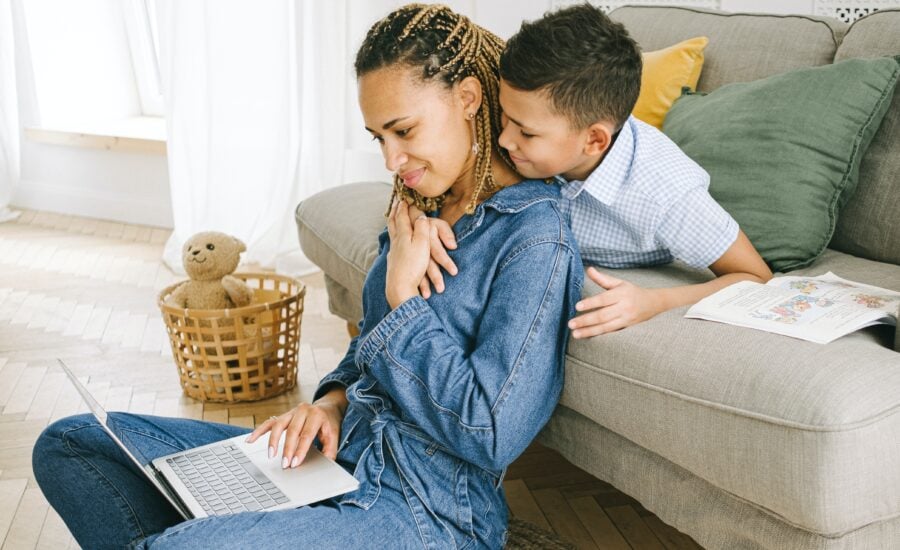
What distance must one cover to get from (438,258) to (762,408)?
45 cm

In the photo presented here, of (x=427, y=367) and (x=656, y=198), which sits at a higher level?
(x=656, y=198)

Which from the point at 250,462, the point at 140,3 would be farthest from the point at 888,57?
the point at 140,3

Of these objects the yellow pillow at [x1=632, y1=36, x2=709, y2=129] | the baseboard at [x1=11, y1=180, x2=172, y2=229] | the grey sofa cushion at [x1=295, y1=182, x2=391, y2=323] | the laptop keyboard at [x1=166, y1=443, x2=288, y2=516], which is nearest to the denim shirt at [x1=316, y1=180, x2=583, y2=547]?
the laptop keyboard at [x1=166, y1=443, x2=288, y2=516]

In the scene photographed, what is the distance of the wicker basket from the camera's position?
215cm

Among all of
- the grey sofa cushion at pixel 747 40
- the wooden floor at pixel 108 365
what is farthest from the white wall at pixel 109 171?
the grey sofa cushion at pixel 747 40

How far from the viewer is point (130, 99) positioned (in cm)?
448

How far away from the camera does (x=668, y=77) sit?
1995mm

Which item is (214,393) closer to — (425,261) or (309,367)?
(309,367)

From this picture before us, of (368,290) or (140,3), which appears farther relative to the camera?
(140,3)

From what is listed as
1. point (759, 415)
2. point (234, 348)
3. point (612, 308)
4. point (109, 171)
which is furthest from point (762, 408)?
point (109, 171)

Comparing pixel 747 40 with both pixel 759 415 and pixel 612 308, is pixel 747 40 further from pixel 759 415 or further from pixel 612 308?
pixel 759 415

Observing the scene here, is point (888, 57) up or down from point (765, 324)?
up

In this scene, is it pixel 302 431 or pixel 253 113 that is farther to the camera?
pixel 253 113

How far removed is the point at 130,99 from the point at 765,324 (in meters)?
3.89
